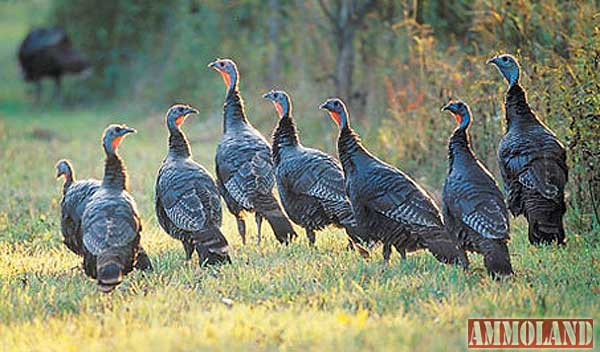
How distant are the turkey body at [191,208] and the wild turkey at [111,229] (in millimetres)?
441

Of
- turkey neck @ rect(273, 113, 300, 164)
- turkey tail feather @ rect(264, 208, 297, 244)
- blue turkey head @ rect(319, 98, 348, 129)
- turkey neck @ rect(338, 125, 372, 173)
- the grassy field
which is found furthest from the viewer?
turkey neck @ rect(273, 113, 300, 164)

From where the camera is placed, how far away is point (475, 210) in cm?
607

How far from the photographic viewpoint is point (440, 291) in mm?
5586

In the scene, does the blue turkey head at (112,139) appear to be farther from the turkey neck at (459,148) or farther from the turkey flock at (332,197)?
the turkey neck at (459,148)

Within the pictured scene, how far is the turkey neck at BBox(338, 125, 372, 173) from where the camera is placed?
684cm

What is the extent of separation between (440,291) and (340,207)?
160cm

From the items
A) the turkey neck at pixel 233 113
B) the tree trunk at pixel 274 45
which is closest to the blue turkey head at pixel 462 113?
the turkey neck at pixel 233 113

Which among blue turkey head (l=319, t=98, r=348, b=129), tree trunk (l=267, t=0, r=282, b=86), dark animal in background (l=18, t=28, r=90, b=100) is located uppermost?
dark animal in background (l=18, t=28, r=90, b=100)

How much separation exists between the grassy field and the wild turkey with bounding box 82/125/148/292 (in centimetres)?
16

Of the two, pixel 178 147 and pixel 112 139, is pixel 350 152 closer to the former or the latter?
pixel 178 147

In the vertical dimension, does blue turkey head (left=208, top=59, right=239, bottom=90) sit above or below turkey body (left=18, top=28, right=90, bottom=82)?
below

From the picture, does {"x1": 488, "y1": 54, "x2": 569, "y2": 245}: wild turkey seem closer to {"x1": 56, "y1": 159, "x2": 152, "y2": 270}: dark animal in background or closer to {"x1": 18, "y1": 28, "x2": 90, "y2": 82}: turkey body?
{"x1": 56, "y1": 159, "x2": 152, "y2": 270}: dark animal in background

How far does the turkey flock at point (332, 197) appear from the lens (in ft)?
19.8

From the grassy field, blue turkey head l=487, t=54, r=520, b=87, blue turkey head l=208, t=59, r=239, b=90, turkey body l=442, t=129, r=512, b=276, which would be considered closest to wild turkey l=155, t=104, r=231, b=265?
the grassy field
